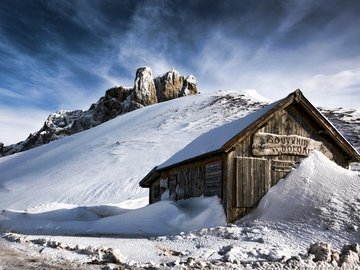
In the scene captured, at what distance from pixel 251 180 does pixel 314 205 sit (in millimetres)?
2499

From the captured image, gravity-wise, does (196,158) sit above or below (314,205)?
above

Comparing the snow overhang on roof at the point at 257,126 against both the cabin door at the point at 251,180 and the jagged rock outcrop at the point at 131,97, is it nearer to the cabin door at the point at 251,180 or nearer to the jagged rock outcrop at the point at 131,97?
the cabin door at the point at 251,180

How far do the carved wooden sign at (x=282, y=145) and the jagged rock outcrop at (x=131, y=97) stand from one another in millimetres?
68099

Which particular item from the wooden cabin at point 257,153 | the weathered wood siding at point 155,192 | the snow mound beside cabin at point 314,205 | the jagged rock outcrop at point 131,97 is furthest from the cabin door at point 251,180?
the jagged rock outcrop at point 131,97

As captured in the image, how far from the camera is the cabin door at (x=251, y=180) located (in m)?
14.5

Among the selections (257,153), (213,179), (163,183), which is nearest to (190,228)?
(213,179)

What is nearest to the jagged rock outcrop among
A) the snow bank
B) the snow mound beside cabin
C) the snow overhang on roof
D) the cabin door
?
the snow bank

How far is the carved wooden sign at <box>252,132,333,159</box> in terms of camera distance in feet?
50.0

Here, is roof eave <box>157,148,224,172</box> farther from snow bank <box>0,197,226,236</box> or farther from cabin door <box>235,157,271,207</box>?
snow bank <box>0,197,226,236</box>

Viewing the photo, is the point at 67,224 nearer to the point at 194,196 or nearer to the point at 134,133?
the point at 194,196

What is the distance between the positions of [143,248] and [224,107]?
4477 cm

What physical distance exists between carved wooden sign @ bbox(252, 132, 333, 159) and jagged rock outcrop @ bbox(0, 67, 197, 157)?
68.1 meters

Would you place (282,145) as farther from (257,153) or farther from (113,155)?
(113,155)

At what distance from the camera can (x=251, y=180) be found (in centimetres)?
1483
